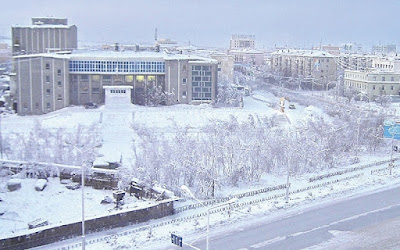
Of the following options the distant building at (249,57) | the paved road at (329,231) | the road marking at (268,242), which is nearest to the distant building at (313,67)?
the distant building at (249,57)

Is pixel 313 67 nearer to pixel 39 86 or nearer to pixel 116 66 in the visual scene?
pixel 116 66

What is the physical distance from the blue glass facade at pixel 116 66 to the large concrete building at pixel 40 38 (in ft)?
13.8

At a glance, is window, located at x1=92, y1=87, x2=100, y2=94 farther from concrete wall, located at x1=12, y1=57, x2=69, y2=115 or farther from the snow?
the snow

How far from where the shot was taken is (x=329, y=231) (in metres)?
10.1

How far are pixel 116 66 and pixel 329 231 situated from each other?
53.4 feet

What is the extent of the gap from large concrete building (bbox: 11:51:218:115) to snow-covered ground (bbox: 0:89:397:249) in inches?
40.1

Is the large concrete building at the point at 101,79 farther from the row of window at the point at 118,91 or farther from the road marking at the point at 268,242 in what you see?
the road marking at the point at 268,242

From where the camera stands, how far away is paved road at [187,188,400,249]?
30.8ft

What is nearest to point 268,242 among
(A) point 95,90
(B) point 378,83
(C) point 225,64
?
(A) point 95,90

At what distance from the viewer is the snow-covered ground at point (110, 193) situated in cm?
1020

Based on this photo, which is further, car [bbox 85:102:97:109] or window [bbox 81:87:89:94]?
window [bbox 81:87:89:94]

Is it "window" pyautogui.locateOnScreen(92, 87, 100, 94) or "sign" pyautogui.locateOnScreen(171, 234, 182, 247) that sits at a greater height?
"window" pyautogui.locateOnScreen(92, 87, 100, 94)

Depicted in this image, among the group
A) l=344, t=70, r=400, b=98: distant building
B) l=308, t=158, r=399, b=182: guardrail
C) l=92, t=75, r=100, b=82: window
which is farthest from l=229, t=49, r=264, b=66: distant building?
l=308, t=158, r=399, b=182: guardrail

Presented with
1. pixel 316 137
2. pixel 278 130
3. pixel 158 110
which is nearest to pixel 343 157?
pixel 316 137
